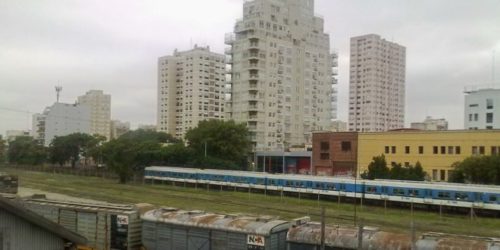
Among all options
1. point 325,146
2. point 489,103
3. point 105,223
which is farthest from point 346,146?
point 105,223

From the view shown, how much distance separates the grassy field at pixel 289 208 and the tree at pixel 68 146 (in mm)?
48383

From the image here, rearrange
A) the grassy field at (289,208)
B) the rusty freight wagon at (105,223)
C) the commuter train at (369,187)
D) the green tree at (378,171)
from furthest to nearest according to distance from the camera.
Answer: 1. the green tree at (378,171)
2. the commuter train at (369,187)
3. the grassy field at (289,208)
4. the rusty freight wagon at (105,223)

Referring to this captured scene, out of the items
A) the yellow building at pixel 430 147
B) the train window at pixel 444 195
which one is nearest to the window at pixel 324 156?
the yellow building at pixel 430 147

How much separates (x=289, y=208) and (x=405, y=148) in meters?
29.4

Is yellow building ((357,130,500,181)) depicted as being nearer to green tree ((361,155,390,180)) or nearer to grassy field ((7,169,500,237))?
green tree ((361,155,390,180))

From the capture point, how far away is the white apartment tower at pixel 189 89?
148 metres

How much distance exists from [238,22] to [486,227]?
80.7 meters

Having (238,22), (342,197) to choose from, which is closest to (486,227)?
(342,197)

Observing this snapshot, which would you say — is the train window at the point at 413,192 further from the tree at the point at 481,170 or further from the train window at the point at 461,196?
the tree at the point at 481,170

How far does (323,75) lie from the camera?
11875cm

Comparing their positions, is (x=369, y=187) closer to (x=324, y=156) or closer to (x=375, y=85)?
(x=324, y=156)

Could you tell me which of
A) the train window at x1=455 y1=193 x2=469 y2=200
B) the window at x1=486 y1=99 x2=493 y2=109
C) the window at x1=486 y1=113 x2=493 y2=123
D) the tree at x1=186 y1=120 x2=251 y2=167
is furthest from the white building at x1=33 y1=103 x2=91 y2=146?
the train window at x1=455 y1=193 x2=469 y2=200

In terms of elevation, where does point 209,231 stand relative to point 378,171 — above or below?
below

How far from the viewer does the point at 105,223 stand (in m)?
23.4
